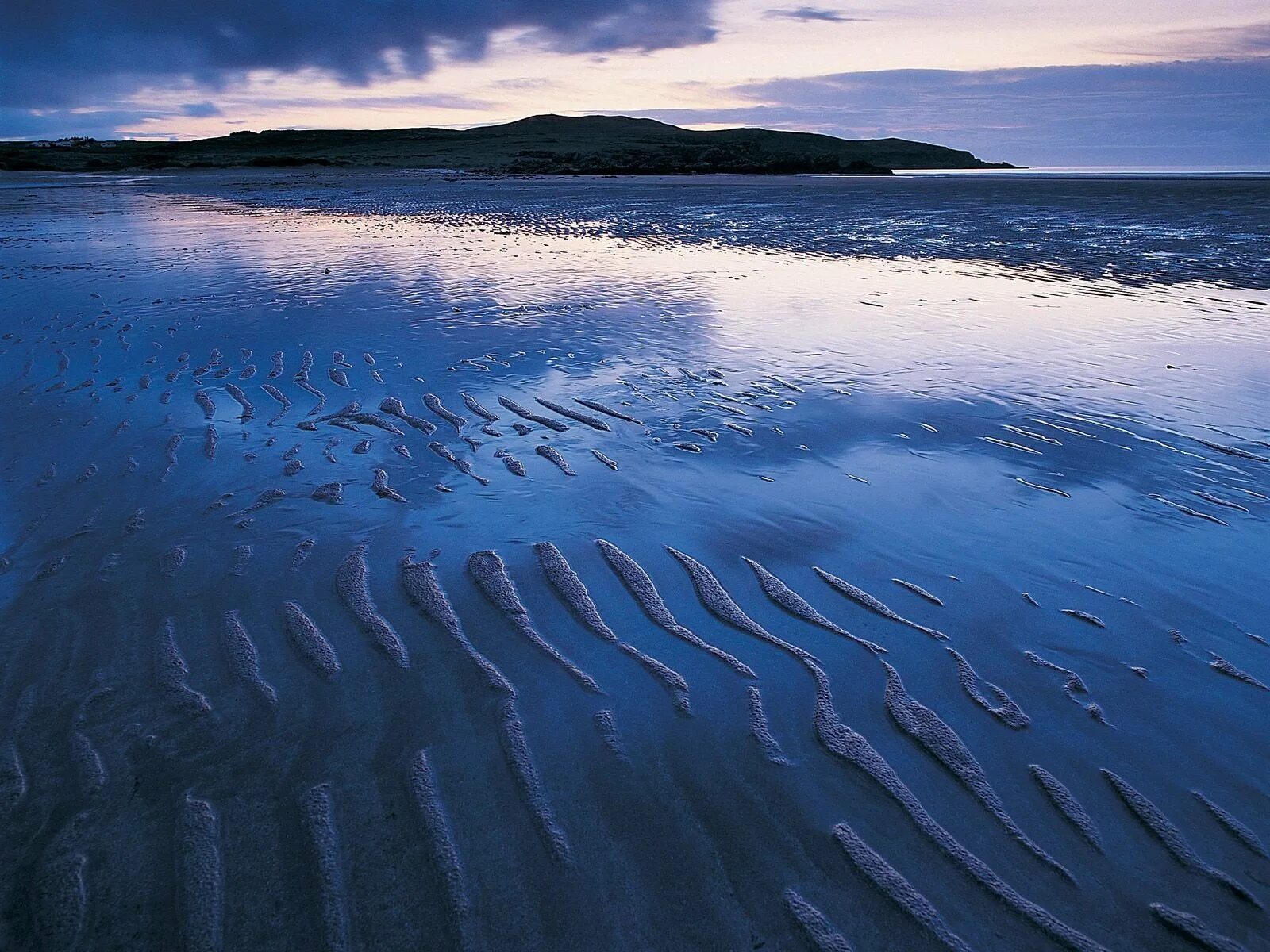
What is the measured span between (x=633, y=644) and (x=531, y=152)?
76.3 m

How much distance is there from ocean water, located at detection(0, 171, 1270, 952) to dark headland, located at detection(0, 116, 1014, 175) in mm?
51011

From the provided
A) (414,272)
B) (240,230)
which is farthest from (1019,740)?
(240,230)

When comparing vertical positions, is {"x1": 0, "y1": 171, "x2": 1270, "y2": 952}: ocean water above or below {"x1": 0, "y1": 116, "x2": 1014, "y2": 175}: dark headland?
below

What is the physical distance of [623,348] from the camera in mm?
7582

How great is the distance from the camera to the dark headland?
58562 mm

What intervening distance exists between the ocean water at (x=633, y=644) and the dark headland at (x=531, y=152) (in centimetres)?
5101

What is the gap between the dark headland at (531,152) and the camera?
5856 cm

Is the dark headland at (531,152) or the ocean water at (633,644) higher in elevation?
the dark headland at (531,152)

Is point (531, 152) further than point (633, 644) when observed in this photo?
Yes

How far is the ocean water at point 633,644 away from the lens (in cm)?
201

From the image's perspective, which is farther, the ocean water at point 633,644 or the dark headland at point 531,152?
the dark headland at point 531,152

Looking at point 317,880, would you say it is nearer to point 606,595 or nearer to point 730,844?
point 730,844

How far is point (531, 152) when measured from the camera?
2832 inches

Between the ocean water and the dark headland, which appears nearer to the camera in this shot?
the ocean water
